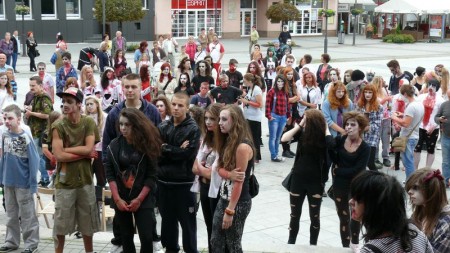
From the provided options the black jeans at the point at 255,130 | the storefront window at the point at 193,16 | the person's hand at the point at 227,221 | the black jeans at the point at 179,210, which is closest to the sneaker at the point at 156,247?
the black jeans at the point at 179,210

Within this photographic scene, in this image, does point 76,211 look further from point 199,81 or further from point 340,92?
point 199,81

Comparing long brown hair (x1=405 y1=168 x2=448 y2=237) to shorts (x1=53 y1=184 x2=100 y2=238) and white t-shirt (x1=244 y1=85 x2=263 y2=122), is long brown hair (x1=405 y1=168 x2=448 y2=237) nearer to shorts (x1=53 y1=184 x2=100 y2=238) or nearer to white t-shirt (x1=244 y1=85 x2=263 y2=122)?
shorts (x1=53 y1=184 x2=100 y2=238)

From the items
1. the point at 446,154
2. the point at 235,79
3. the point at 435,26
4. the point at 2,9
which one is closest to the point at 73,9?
the point at 2,9

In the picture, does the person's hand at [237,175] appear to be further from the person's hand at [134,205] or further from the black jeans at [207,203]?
the person's hand at [134,205]

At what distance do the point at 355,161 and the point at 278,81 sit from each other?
5.21 meters

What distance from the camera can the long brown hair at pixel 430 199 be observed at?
15.6 ft

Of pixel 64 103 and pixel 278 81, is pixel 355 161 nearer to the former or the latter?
pixel 64 103

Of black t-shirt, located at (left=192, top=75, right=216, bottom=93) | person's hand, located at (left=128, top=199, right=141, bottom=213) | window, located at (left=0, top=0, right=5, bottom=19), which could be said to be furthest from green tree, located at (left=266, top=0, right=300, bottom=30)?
person's hand, located at (left=128, top=199, right=141, bottom=213)

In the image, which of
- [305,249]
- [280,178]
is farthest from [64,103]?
[280,178]

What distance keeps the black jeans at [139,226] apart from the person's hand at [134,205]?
0.24 ft

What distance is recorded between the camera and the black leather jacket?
6.42 metres

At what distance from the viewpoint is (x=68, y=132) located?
650cm

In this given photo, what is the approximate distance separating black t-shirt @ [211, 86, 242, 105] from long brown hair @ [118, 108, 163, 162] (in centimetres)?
542

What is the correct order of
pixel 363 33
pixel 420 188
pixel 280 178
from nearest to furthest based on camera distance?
pixel 420 188 → pixel 280 178 → pixel 363 33
